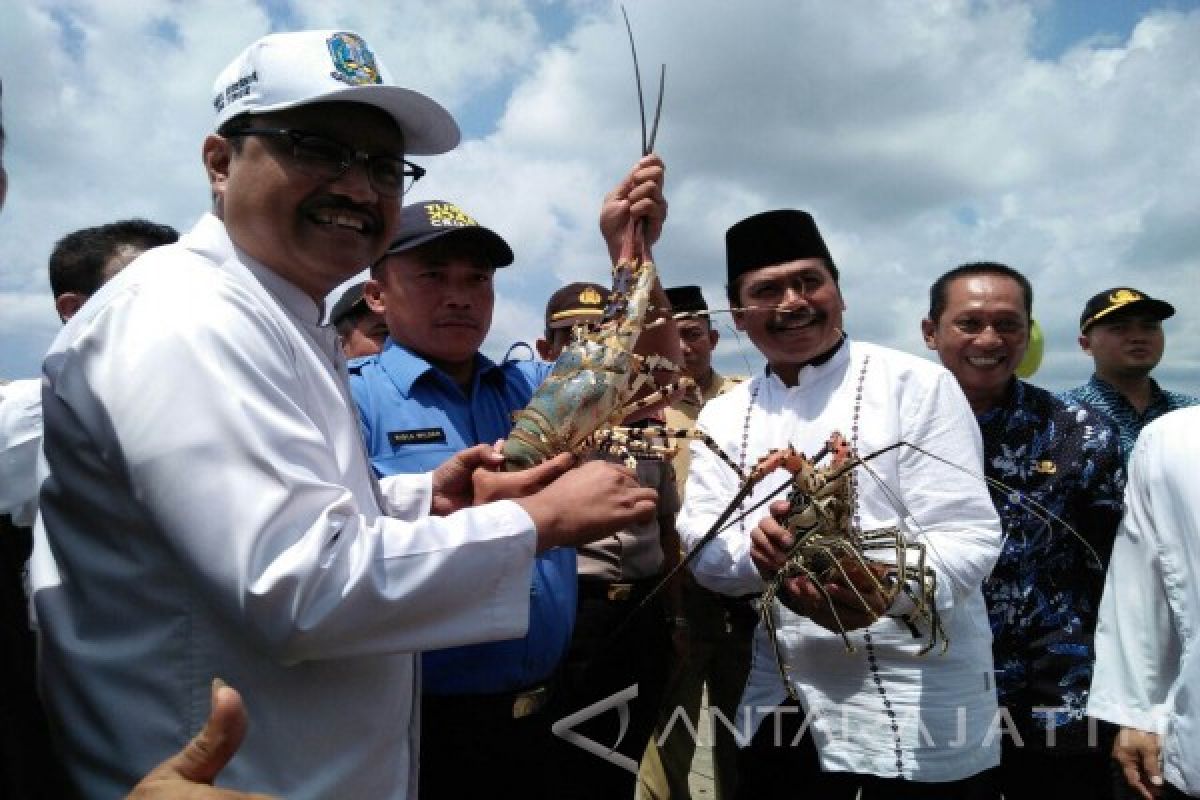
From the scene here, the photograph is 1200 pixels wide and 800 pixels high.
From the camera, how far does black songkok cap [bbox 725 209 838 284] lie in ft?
12.3

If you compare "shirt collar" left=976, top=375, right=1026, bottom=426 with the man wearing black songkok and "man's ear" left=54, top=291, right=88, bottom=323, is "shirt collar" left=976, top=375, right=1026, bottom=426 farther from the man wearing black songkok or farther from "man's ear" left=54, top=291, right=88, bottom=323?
"man's ear" left=54, top=291, right=88, bottom=323

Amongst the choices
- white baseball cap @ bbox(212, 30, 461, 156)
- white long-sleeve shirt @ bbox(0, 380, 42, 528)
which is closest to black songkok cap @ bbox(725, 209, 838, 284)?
white baseball cap @ bbox(212, 30, 461, 156)

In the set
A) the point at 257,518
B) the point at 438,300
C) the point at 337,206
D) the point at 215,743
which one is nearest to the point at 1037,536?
the point at 438,300

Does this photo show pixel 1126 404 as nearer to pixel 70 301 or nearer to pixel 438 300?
pixel 438 300

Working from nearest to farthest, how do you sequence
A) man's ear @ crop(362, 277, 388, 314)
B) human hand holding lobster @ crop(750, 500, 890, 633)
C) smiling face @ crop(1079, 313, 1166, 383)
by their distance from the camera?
human hand holding lobster @ crop(750, 500, 890, 633) < man's ear @ crop(362, 277, 388, 314) < smiling face @ crop(1079, 313, 1166, 383)

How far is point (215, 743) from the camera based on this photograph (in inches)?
47.3

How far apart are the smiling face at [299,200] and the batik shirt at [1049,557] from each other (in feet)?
10.2

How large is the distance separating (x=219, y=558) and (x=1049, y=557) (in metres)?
3.73

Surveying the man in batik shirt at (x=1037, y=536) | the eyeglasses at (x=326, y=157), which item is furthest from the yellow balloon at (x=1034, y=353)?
the eyeglasses at (x=326, y=157)

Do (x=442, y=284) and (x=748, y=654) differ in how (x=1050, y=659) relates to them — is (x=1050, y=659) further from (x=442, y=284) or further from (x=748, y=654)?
(x=442, y=284)

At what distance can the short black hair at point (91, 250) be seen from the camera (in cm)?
387

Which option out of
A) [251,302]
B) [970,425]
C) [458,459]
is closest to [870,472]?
[970,425]

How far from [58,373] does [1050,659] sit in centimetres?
396

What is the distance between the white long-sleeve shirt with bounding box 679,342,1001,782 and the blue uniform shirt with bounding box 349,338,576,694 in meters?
0.80
